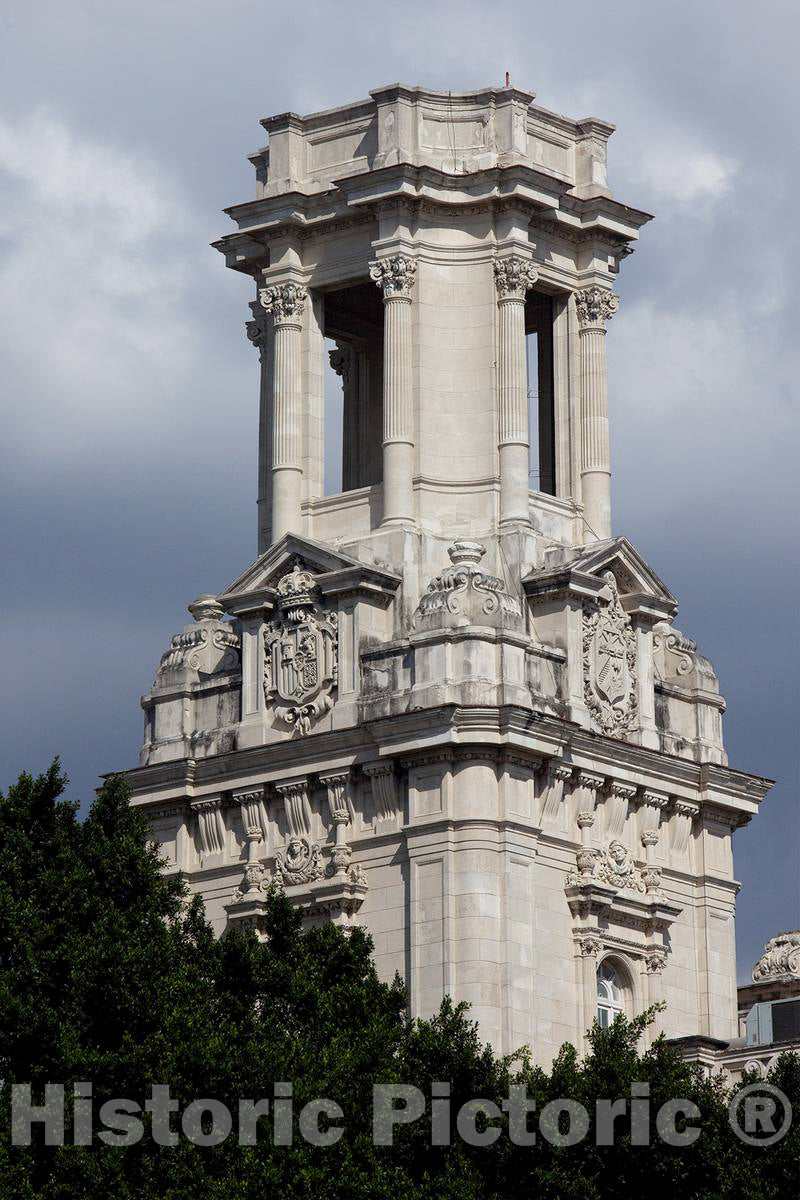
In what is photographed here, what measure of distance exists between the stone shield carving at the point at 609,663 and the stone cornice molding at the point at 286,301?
8853mm

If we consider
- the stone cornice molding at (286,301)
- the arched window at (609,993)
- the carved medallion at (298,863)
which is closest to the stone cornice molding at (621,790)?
the arched window at (609,993)

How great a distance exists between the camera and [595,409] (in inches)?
3551

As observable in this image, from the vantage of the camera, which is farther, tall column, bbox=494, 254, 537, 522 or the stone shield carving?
tall column, bbox=494, 254, 537, 522

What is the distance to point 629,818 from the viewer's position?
8700 centimetres

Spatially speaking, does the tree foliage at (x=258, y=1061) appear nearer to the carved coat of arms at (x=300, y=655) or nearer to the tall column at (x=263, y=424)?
the carved coat of arms at (x=300, y=655)

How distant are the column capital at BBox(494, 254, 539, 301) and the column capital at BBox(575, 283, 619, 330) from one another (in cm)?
267

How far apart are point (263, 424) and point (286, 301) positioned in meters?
3.24

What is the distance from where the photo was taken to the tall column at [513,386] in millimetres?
→ 87188

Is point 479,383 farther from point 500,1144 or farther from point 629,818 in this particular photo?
point 500,1144

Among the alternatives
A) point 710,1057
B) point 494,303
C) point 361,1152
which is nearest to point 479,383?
point 494,303

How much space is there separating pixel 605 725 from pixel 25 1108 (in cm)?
1765

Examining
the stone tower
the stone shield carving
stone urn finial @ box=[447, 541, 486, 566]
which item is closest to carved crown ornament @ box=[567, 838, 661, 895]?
the stone tower

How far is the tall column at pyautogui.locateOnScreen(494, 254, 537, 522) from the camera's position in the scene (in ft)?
286

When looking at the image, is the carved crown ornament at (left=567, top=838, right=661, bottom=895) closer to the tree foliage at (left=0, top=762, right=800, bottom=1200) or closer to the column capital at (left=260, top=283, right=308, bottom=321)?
the tree foliage at (left=0, top=762, right=800, bottom=1200)
